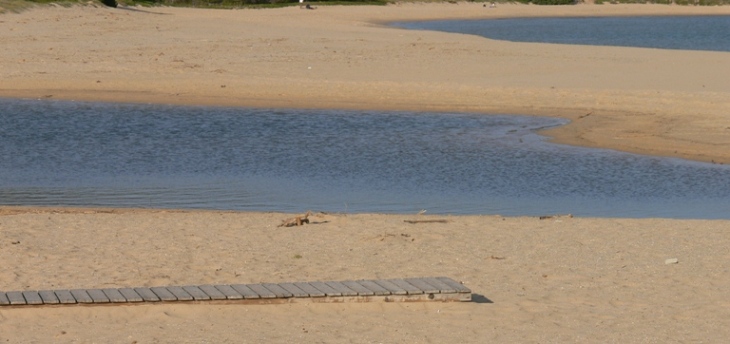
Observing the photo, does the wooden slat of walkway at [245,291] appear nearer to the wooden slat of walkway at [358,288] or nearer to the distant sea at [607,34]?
the wooden slat of walkway at [358,288]

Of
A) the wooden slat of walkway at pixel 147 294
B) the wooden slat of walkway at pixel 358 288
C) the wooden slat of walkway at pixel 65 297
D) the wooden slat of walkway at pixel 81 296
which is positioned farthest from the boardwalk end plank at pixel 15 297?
the wooden slat of walkway at pixel 358 288

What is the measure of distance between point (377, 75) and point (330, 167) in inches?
472

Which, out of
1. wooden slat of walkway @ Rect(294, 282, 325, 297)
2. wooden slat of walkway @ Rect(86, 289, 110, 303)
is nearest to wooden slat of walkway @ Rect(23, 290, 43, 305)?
wooden slat of walkway @ Rect(86, 289, 110, 303)

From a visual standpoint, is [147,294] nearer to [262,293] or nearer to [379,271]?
[262,293]

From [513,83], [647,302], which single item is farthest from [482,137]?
[647,302]

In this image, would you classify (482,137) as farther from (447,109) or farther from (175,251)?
(175,251)

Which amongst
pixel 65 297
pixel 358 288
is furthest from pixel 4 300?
pixel 358 288

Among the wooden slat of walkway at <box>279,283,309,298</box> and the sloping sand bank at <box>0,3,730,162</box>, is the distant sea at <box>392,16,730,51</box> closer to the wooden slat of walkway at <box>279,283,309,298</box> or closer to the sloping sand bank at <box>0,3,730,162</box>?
the sloping sand bank at <box>0,3,730,162</box>

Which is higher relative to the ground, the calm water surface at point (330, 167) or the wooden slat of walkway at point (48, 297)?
the wooden slat of walkway at point (48, 297)

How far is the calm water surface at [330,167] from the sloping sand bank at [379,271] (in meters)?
1.56

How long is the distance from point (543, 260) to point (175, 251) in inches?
133

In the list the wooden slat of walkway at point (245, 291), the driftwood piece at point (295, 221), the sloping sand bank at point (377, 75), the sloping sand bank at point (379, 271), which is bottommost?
the sloping sand bank at point (377, 75)

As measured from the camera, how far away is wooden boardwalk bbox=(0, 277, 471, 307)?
838cm

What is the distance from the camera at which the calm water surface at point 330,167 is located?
14.4 m
